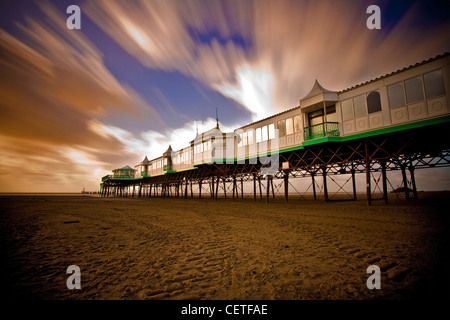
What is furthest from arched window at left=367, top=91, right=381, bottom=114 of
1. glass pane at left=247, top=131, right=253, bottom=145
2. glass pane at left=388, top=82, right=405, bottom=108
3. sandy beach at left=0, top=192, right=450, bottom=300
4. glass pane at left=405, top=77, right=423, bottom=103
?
glass pane at left=247, top=131, right=253, bottom=145

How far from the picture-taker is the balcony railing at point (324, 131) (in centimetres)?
1410

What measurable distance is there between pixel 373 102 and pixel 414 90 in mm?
2021

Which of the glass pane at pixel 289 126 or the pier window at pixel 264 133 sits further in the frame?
the pier window at pixel 264 133

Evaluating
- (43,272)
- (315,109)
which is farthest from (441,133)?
(43,272)

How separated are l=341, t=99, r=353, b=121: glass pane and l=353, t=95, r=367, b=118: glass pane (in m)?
0.30

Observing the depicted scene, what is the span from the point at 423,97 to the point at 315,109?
6.35 metres

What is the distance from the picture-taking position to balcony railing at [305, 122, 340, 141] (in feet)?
46.3

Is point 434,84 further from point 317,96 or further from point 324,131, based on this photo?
point 317,96

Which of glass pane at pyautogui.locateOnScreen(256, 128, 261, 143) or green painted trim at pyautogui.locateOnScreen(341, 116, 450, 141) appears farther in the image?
glass pane at pyautogui.locateOnScreen(256, 128, 261, 143)

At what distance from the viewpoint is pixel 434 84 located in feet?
33.8

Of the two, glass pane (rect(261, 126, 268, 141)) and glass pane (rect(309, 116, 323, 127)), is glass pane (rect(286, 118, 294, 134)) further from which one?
glass pane (rect(261, 126, 268, 141))

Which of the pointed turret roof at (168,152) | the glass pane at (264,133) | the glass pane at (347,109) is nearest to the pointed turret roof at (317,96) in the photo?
the glass pane at (347,109)

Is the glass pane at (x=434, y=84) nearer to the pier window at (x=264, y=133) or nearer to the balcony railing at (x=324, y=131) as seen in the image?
the balcony railing at (x=324, y=131)

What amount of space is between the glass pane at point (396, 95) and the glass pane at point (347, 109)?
2.22m
